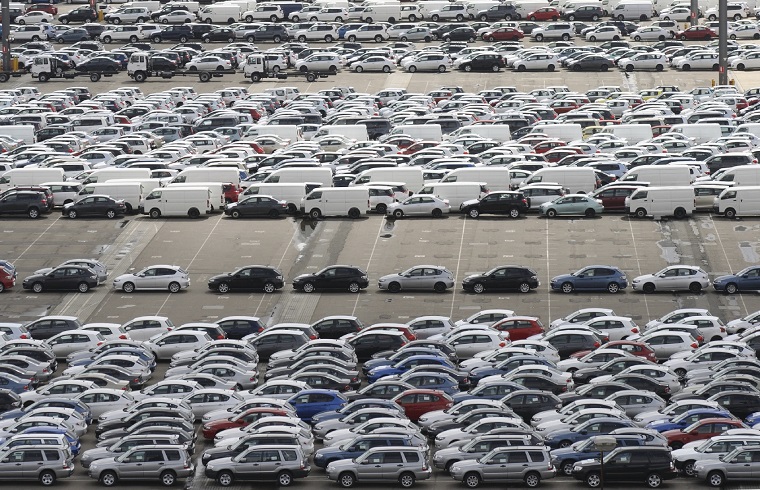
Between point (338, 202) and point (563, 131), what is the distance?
1935 centimetres

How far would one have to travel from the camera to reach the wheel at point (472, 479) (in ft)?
151

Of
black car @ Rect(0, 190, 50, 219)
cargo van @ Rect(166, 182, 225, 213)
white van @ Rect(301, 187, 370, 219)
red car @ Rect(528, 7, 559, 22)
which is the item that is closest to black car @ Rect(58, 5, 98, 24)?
red car @ Rect(528, 7, 559, 22)

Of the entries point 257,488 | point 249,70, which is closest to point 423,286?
point 257,488

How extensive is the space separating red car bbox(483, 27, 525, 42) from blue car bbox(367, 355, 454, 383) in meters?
69.9

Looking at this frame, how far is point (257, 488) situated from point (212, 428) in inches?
171

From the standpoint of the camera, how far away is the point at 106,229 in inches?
3059

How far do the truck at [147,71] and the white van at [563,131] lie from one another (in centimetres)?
3220

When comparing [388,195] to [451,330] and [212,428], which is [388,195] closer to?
[451,330]

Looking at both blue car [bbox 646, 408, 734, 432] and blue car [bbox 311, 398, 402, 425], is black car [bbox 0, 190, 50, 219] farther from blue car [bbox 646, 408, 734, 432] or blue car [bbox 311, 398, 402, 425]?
blue car [bbox 646, 408, 734, 432]

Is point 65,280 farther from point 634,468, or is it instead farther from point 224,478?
point 634,468

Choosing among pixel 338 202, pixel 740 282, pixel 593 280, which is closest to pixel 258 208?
pixel 338 202

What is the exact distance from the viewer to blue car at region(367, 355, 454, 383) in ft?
184

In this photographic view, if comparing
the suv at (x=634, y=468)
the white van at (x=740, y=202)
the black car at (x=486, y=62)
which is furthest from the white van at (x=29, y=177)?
the suv at (x=634, y=468)

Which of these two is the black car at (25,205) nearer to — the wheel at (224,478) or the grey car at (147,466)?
the grey car at (147,466)
